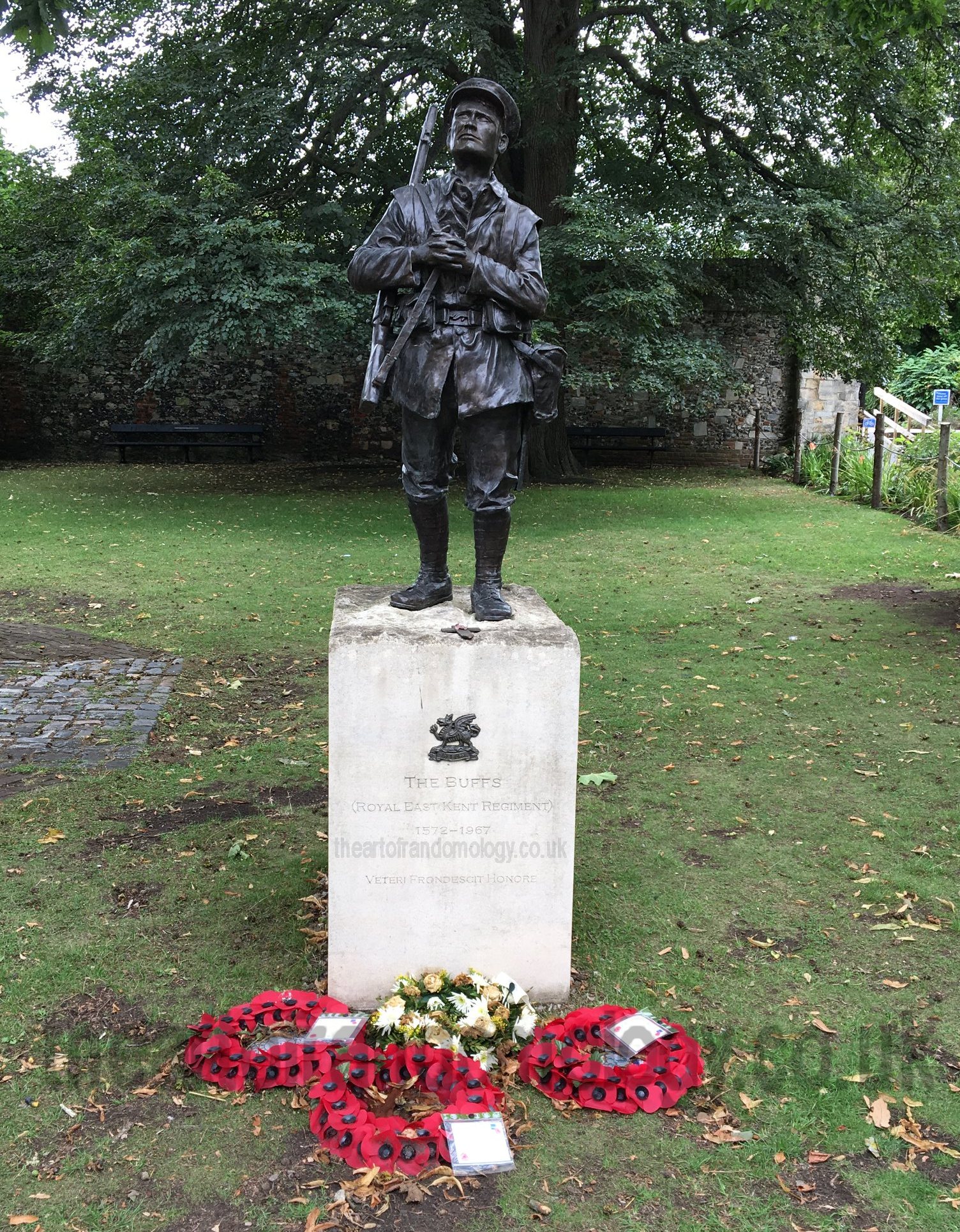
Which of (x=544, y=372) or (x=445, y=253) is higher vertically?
(x=445, y=253)

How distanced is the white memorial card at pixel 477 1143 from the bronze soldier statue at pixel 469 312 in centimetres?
152

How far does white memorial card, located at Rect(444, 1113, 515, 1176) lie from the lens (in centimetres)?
277

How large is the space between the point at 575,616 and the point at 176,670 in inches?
127

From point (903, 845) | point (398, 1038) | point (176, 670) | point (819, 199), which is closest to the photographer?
point (398, 1038)

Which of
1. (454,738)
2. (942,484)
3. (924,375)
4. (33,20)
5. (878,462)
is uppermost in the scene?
(924,375)

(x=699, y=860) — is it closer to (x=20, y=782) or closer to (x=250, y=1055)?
(x=250, y=1055)

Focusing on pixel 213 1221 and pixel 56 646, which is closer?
pixel 213 1221

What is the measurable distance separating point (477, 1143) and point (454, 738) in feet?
3.70

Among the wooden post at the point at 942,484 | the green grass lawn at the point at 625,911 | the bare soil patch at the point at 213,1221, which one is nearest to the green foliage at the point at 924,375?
the wooden post at the point at 942,484

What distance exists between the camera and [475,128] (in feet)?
11.5

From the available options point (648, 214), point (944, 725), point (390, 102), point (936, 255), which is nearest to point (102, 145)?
point (390, 102)

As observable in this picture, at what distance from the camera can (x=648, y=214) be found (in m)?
13.4

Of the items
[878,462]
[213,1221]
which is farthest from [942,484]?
[213,1221]

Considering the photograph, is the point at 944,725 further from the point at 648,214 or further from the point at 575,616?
the point at 648,214
